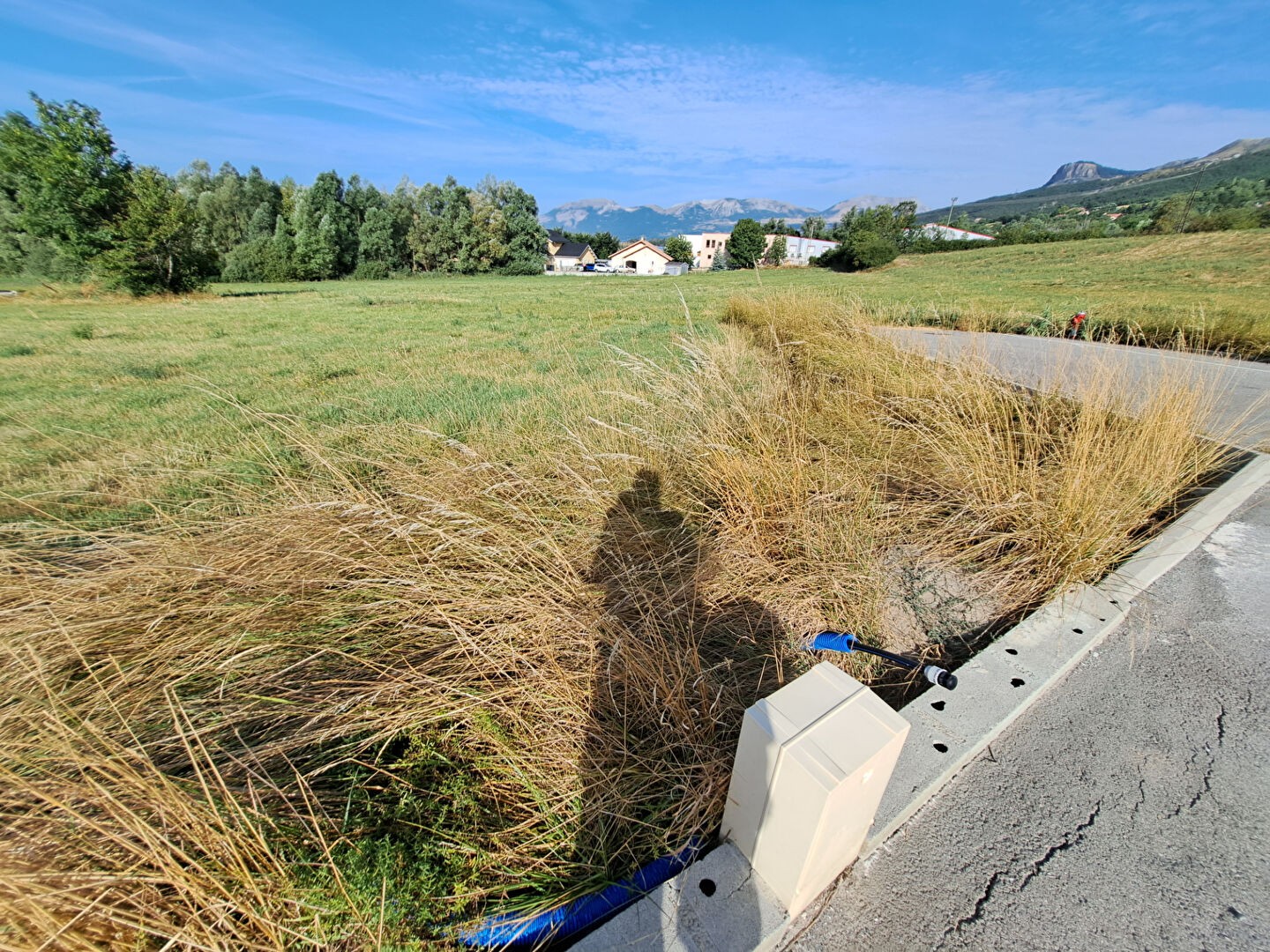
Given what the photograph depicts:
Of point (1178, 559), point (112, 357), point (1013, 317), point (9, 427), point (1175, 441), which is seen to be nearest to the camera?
point (1178, 559)

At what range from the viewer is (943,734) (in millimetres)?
1446

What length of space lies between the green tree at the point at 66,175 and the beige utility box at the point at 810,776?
2668 cm

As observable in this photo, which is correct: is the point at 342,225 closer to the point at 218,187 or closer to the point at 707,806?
the point at 218,187

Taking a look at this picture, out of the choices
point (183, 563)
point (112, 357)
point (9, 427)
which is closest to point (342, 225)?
point (112, 357)

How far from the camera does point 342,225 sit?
133 feet

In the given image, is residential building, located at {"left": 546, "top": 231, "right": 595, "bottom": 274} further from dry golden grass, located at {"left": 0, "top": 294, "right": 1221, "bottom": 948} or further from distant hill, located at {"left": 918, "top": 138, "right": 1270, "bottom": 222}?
distant hill, located at {"left": 918, "top": 138, "right": 1270, "bottom": 222}

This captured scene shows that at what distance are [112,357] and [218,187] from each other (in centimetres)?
4887

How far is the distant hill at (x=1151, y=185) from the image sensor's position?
3489 inches

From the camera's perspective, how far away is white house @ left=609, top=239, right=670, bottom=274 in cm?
7094

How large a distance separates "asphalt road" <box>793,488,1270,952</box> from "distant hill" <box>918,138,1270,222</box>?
12376 centimetres

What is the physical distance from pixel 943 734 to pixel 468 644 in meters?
1.50

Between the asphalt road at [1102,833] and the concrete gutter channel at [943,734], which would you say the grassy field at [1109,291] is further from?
the asphalt road at [1102,833]

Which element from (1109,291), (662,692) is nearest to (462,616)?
(662,692)

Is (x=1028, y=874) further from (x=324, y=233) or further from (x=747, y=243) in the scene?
(x=747, y=243)
